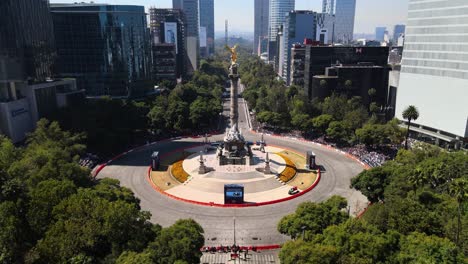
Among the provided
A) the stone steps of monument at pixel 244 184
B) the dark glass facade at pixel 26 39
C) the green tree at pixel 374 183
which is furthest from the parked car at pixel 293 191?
the dark glass facade at pixel 26 39

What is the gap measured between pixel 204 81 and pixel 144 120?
7839cm

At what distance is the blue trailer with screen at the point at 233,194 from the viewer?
62.0m

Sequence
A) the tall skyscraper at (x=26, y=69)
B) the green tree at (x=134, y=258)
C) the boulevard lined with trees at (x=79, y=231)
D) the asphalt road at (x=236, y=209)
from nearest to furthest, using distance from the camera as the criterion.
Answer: the green tree at (x=134, y=258)
the boulevard lined with trees at (x=79, y=231)
the asphalt road at (x=236, y=209)
the tall skyscraper at (x=26, y=69)

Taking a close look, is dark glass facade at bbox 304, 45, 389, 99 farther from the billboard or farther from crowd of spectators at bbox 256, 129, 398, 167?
the billboard

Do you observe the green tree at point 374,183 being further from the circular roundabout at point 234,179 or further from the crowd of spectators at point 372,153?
the crowd of spectators at point 372,153

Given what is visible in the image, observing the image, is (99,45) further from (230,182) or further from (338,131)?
(338,131)

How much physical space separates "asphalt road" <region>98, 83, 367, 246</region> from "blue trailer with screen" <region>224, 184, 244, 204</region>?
71.1 inches

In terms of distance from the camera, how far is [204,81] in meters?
179

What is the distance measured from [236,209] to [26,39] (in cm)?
7030

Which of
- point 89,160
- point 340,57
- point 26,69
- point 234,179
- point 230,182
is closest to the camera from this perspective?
point 230,182

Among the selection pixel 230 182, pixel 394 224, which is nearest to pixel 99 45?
pixel 230 182

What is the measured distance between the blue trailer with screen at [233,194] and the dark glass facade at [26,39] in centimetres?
5966

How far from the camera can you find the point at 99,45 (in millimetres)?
118188

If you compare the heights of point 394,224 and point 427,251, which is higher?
point 427,251
